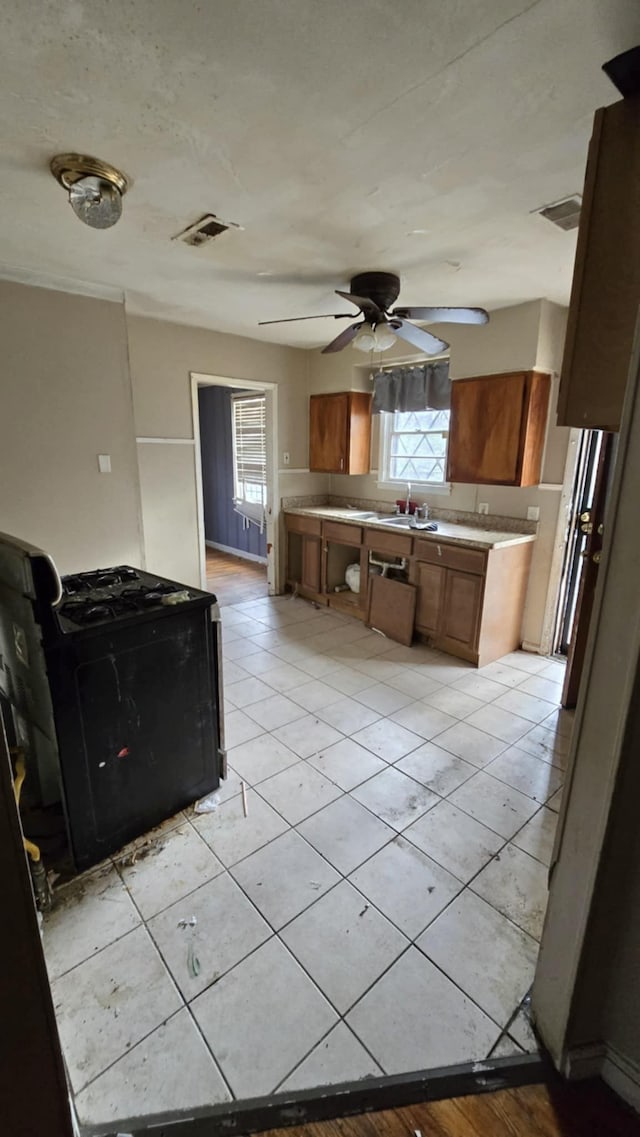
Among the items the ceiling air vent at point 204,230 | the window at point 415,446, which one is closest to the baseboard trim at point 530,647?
the window at point 415,446

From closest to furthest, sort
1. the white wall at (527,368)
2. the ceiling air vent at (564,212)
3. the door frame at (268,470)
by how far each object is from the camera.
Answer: the ceiling air vent at (564,212)
the white wall at (527,368)
the door frame at (268,470)

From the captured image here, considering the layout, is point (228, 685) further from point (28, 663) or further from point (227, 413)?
point (227, 413)

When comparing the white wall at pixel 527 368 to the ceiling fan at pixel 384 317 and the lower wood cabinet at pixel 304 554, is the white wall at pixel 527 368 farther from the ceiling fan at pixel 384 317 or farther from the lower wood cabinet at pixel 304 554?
the lower wood cabinet at pixel 304 554

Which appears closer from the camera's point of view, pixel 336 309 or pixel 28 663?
pixel 28 663

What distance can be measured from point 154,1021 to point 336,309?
3828mm

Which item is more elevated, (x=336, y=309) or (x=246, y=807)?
(x=336, y=309)

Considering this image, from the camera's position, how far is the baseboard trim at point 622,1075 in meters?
1.10

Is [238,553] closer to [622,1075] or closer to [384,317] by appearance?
[384,317]

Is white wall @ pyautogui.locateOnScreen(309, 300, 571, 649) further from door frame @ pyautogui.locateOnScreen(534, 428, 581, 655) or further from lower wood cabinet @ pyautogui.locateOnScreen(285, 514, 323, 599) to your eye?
lower wood cabinet @ pyautogui.locateOnScreen(285, 514, 323, 599)

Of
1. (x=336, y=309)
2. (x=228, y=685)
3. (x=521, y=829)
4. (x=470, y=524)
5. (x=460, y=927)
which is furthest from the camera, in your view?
(x=470, y=524)

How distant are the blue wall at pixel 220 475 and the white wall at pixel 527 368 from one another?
119 inches

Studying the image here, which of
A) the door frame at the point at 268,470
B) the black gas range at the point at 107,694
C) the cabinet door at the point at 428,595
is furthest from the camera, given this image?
the door frame at the point at 268,470

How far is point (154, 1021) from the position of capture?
4.17 ft

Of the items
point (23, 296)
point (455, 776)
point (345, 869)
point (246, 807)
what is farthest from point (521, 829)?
point (23, 296)
